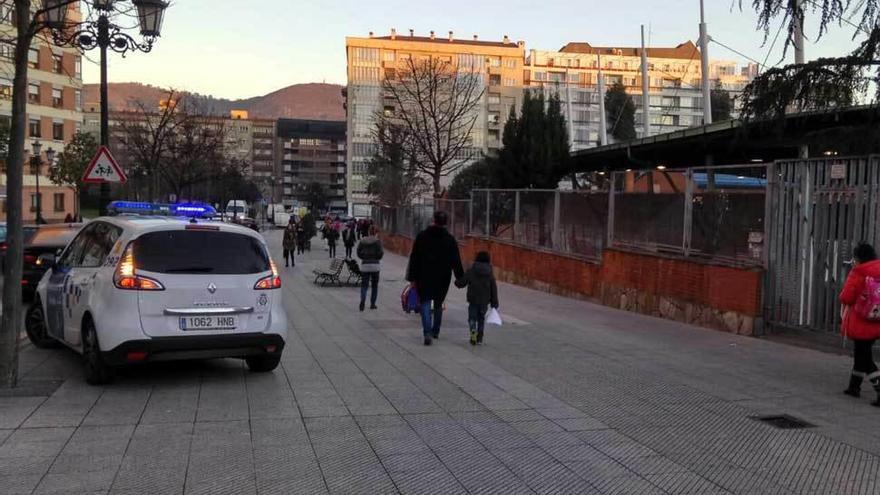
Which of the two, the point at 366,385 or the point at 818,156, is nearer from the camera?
the point at 366,385

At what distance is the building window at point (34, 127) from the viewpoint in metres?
57.5

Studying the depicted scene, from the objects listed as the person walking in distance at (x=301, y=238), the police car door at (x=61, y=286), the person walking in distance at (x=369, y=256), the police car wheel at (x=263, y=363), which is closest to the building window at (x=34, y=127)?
the person walking in distance at (x=301, y=238)

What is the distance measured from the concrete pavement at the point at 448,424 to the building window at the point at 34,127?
5644 cm

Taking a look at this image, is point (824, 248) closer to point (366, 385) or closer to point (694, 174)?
point (694, 174)

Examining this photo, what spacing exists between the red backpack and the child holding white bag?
4.65 meters

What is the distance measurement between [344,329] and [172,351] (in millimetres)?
4749

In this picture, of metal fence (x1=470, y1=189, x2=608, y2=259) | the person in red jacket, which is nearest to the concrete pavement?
the person in red jacket

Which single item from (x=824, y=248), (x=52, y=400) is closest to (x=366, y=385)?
(x=52, y=400)

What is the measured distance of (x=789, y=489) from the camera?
4586 millimetres

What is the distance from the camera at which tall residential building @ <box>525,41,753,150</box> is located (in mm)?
108750

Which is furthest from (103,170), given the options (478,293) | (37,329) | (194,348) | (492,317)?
(194,348)

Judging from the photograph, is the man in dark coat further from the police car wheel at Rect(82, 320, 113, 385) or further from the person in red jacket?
the person in red jacket

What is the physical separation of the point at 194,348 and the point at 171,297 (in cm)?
Result: 52

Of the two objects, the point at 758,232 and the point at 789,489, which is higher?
the point at 758,232
